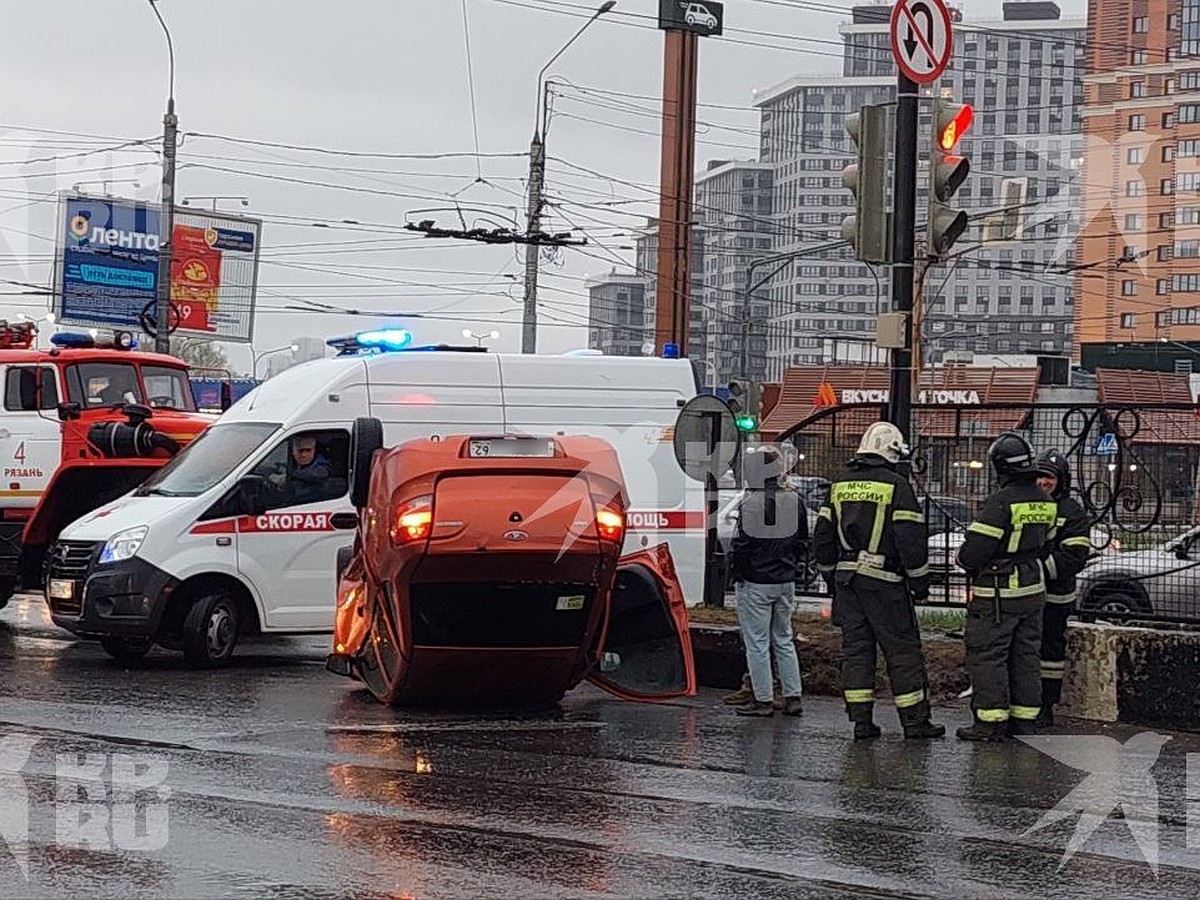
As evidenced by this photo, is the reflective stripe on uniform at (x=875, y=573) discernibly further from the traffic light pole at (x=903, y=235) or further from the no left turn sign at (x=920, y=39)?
the no left turn sign at (x=920, y=39)

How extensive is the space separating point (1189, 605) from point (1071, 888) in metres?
5.13

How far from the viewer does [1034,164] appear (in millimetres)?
71688

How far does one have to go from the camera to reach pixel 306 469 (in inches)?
529

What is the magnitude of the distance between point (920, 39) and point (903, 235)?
1365 mm

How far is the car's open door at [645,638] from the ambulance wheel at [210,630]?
3532mm

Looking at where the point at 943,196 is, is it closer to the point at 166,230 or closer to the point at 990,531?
the point at 990,531

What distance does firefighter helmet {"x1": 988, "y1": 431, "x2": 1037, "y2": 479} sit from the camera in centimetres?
988

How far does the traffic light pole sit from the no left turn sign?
14 centimetres

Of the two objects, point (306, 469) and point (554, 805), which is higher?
point (306, 469)

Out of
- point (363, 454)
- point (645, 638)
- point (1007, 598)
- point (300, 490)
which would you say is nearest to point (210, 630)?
point (300, 490)

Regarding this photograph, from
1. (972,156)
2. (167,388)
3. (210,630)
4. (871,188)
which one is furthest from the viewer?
(972,156)

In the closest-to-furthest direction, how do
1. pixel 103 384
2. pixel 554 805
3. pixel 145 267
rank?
1. pixel 554 805
2. pixel 103 384
3. pixel 145 267

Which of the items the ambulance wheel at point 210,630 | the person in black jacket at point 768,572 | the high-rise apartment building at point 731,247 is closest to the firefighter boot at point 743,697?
the person in black jacket at point 768,572

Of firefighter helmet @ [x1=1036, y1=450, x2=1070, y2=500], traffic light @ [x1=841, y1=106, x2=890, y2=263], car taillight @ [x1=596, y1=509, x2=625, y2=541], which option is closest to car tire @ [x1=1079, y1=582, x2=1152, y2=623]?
firefighter helmet @ [x1=1036, y1=450, x2=1070, y2=500]
